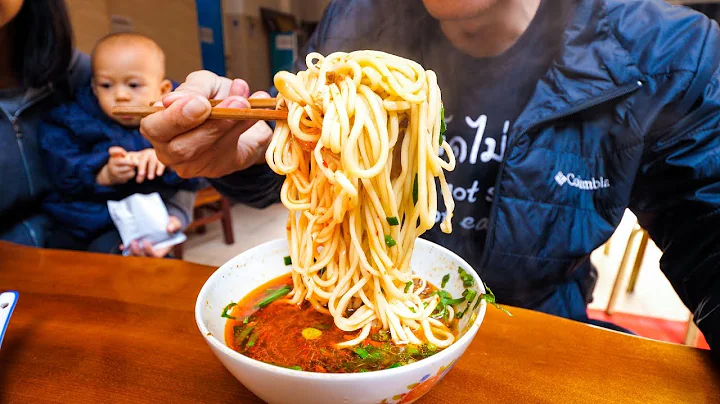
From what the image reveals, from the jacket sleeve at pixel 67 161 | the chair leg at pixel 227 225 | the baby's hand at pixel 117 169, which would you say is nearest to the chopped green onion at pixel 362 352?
the baby's hand at pixel 117 169

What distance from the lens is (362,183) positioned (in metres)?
0.73

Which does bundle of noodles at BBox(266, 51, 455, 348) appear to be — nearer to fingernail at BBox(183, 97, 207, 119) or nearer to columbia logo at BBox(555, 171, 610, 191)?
fingernail at BBox(183, 97, 207, 119)

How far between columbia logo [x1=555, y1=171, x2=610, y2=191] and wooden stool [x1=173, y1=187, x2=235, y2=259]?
2.55m

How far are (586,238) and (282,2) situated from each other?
1.55 m

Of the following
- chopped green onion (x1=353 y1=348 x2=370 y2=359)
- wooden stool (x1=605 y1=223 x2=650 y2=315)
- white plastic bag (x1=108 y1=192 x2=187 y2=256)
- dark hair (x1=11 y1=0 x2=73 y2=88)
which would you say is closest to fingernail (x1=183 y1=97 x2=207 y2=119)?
chopped green onion (x1=353 y1=348 x2=370 y2=359)

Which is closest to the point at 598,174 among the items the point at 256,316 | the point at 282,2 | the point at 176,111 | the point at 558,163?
the point at 558,163

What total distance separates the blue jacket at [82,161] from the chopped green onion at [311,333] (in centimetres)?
181

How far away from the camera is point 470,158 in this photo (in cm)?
138

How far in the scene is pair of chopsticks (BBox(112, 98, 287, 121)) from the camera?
2.49 ft

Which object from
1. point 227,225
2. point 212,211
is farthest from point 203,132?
point 212,211

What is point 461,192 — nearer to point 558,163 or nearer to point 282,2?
point 558,163

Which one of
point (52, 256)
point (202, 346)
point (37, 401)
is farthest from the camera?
point (52, 256)

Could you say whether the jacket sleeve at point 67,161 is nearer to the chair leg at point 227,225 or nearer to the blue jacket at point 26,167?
the blue jacket at point 26,167

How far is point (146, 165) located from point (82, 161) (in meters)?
0.34
